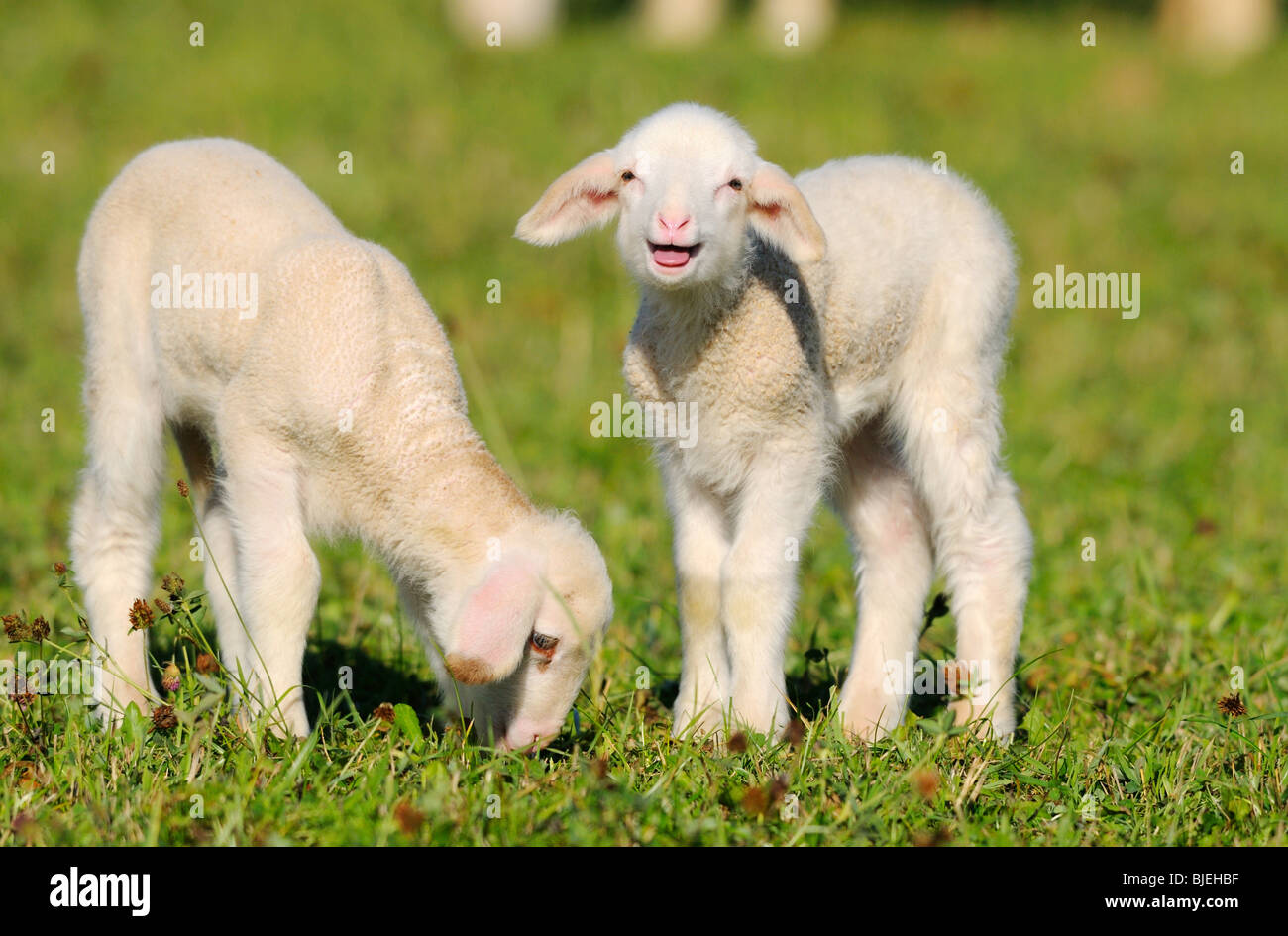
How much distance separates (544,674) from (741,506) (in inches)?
33.3

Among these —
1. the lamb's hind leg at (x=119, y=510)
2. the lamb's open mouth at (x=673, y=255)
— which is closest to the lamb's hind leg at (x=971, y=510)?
the lamb's open mouth at (x=673, y=255)

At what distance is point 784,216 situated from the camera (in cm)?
401

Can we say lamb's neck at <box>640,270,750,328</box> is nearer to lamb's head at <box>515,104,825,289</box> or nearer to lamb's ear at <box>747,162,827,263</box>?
lamb's head at <box>515,104,825,289</box>

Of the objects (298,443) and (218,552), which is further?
(218,552)

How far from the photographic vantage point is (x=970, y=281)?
469 centimetres

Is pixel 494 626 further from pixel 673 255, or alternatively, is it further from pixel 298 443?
pixel 673 255

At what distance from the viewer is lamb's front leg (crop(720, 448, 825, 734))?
4176mm

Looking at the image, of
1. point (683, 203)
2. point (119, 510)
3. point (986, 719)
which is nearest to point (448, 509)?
point (683, 203)

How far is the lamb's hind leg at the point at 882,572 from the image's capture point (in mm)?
4770

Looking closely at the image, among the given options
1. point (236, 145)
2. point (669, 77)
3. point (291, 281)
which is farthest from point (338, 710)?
point (669, 77)

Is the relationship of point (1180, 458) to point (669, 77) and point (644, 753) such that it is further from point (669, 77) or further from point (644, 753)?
point (669, 77)

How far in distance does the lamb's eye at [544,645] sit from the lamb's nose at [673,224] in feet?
3.51

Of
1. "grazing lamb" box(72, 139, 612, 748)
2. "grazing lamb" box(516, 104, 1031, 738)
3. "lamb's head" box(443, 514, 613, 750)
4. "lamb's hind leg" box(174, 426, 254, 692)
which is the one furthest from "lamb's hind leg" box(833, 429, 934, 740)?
"lamb's hind leg" box(174, 426, 254, 692)

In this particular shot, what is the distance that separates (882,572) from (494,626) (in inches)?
68.1
